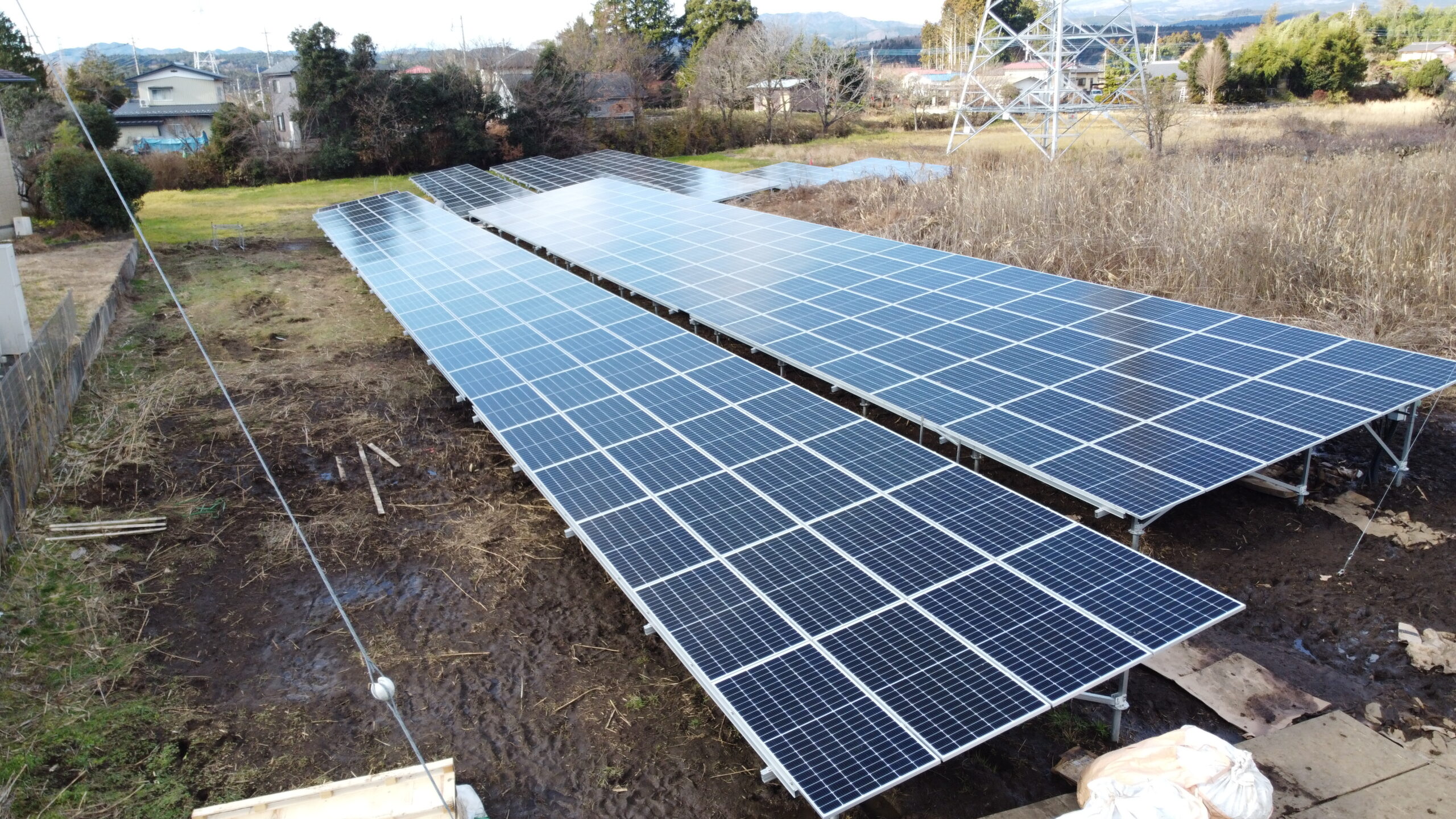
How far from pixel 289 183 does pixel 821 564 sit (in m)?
42.7

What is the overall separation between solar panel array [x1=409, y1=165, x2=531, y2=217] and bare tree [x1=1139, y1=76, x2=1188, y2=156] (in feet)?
72.7

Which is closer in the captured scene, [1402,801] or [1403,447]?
[1402,801]

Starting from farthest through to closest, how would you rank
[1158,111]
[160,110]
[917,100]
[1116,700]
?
[160,110] → [917,100] → [1158,111] → [1116,700]

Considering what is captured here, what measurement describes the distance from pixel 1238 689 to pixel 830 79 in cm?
5571

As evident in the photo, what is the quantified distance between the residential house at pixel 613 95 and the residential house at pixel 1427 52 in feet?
155

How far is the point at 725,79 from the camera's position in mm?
54781

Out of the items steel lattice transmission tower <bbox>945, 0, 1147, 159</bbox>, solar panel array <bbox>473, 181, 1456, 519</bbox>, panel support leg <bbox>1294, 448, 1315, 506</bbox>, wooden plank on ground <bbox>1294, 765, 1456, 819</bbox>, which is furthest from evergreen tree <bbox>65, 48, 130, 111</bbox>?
wooden plank on ground <bbox>1294, 765, 1456, 819</bbox>

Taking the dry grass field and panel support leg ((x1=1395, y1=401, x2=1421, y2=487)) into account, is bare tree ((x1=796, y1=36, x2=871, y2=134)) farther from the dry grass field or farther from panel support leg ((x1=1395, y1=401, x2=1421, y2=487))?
panel support leg ((x1=1395, y1=401, x2=1421, y2=487))

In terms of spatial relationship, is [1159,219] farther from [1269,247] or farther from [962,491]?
[962,491]

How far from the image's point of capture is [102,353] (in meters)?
17.8

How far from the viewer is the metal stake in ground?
11.9 meters

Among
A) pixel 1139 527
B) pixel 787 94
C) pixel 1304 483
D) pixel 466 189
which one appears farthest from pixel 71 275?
pixel 787 94

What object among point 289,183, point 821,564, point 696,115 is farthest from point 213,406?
point 696,115

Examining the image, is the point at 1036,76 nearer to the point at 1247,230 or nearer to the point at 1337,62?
the point at 1337,62
